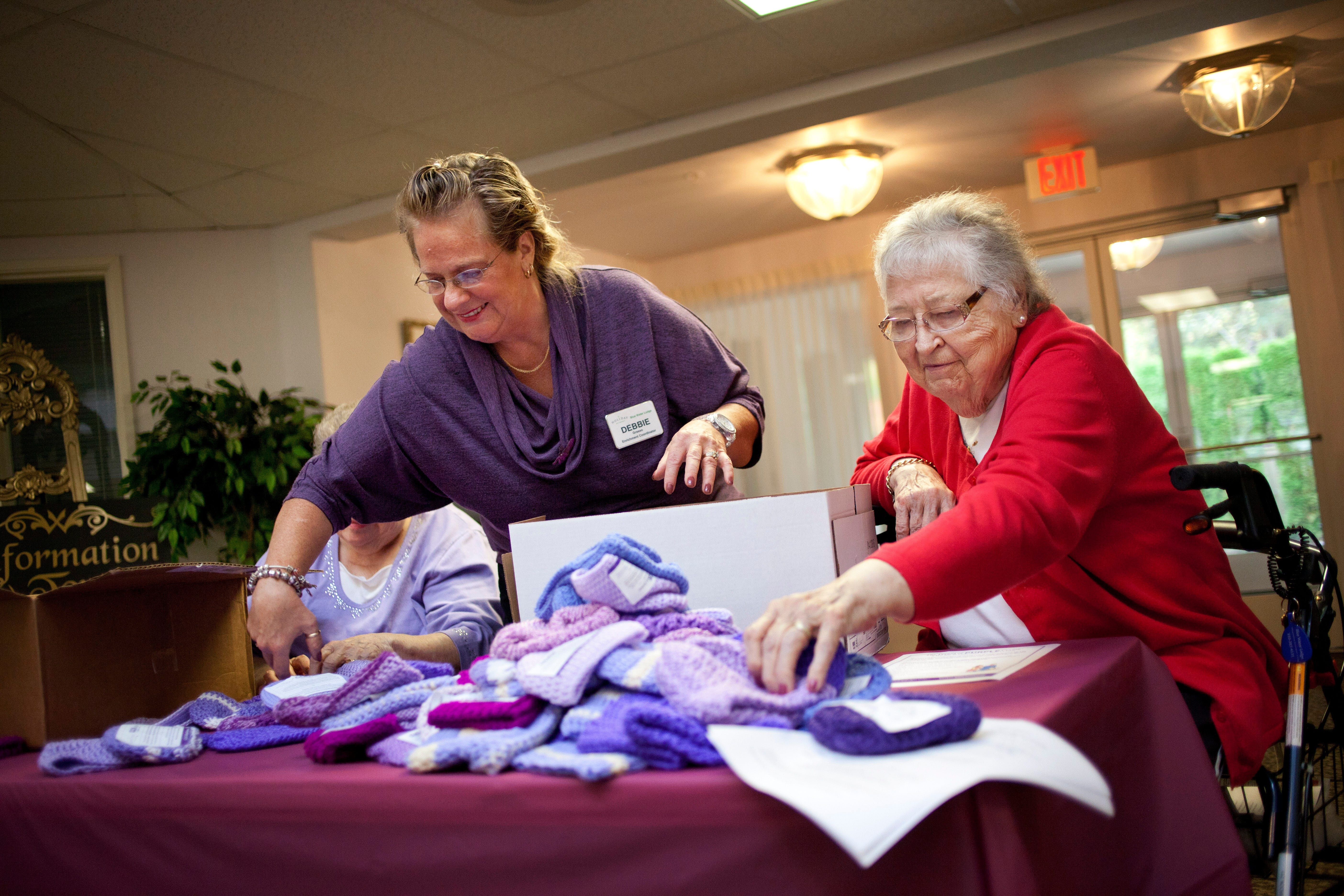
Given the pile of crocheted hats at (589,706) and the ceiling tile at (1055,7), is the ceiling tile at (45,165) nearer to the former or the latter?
the pile of crocheted hats at (589,706)

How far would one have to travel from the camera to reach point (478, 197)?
1509 millimetres

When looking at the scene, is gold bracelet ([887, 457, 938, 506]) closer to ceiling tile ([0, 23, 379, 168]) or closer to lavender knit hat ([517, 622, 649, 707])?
lavender knit hat ([517, 622, 649, 707])

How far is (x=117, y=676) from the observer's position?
1.31 m

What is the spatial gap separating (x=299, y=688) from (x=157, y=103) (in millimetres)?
3018

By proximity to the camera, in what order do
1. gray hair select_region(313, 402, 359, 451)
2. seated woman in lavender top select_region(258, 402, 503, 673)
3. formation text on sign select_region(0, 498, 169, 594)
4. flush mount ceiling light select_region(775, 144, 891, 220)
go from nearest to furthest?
1. seated woman in lavender top select_region(258, 402, 503, 673)
2. gray hair select_region(313, 402, 359, 451)
3. formation text on sign select_region(0, 498, 169, 594)
4. flush mount ceiling light select_region(775, 144, 891, 220)

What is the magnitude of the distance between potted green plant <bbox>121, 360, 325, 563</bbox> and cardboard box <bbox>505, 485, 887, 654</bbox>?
11.2ft

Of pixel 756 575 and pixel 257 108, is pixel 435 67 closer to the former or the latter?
pixel 257 108

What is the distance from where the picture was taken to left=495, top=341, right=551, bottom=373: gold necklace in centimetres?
164

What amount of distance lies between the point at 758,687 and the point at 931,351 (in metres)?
0.66

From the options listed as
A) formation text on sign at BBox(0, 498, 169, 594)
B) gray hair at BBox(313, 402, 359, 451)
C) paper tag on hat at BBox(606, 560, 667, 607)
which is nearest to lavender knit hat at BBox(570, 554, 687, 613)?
paper tag on hat at BBox(606, 560, 667, 607)

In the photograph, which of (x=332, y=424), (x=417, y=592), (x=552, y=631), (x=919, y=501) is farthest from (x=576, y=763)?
(x=332, y=424)

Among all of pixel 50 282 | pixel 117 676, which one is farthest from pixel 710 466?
pixel 50 282

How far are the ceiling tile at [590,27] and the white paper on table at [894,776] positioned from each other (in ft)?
9.23

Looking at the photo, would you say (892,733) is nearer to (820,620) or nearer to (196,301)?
(820,620)
